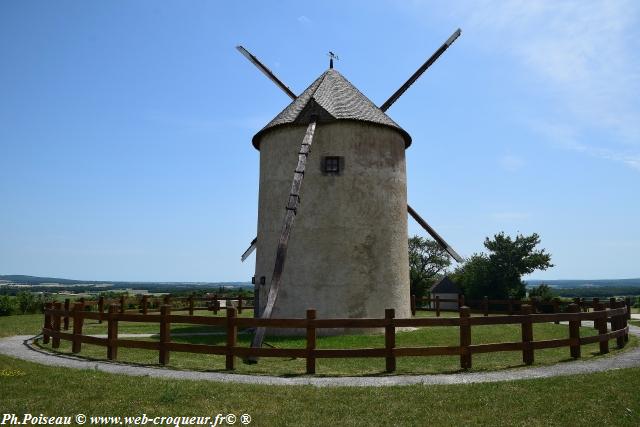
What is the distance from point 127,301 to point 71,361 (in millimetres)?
14513

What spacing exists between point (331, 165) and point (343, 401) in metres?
10.0

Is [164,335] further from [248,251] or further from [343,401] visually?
[248,251]

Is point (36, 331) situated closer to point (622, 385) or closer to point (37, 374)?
point (37, 374)

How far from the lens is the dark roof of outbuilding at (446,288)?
115ft

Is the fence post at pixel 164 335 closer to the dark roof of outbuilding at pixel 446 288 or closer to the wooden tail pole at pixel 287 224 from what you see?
the wooden tail pole at pixel 287 224

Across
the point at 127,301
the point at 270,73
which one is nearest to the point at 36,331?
the point at 127,301

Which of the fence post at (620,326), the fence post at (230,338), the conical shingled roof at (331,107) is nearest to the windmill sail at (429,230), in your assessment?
the conical shingled roof at (331,107)

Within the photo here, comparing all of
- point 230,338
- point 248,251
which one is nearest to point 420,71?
point 248,251

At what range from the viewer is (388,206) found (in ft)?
52.4

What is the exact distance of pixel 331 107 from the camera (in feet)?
53.0

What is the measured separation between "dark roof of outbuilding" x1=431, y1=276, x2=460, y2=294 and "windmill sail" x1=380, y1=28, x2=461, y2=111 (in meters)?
18.5

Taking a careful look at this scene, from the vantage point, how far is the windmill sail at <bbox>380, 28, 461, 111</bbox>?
20594 mm

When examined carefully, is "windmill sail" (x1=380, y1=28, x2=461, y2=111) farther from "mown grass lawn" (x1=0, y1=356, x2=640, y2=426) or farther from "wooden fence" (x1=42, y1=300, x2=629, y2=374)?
"mown grass lawn" (x1=0, y1=356, x2=640, y2=426)

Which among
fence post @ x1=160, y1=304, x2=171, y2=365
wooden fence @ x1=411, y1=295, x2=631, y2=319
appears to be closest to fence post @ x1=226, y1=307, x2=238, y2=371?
fence post @ x1=160, y1=304, x2=171, y2=365
